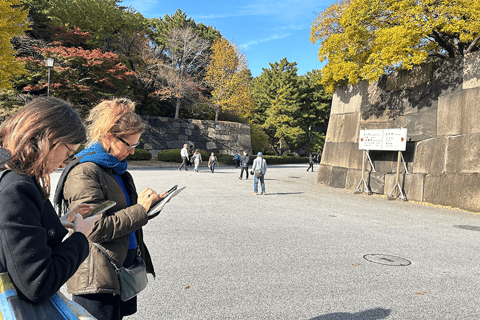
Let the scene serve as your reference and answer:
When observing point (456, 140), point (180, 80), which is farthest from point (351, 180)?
point (180, 80)

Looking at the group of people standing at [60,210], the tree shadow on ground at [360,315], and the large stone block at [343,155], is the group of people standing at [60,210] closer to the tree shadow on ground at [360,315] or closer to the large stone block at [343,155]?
the tree shadow on ground at [360,315]

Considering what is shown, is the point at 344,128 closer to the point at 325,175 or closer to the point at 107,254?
the point at 325,175

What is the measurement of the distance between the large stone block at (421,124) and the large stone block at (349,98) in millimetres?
2723

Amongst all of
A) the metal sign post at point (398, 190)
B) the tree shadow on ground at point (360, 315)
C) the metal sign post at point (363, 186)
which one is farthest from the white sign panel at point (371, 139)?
the tree shadow on ground at point (360, 315)

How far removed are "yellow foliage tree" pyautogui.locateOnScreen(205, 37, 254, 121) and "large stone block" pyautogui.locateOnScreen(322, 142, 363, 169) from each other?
20.5 m

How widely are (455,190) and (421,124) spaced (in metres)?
3.07

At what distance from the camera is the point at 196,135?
124 feet

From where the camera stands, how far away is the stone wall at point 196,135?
3478 cm

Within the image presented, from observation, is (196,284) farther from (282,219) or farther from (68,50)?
(68,50)

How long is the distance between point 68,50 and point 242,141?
69.0ft

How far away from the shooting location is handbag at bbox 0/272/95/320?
1191 millimetres

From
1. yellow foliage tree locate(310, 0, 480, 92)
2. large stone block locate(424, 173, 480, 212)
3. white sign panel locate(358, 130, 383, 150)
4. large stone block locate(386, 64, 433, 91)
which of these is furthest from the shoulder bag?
large stone block locate(386, 64, 433, 91)

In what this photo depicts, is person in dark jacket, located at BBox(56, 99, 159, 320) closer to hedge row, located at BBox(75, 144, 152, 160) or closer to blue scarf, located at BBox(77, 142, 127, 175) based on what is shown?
blue scarf, located at BBox(77, 142, 127, 175)

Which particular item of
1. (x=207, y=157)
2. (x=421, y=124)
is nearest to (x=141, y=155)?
→ (x=207, y=157)
